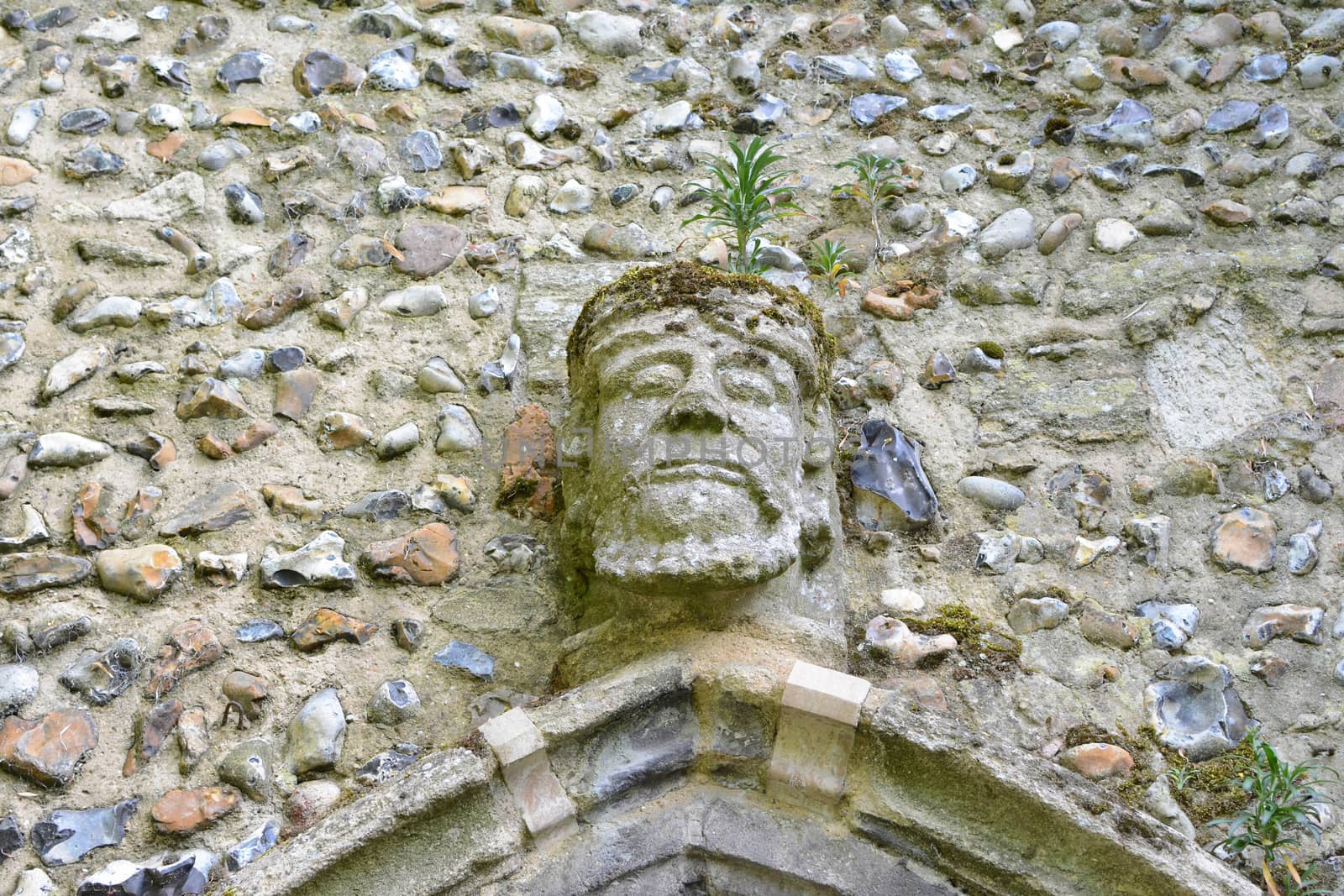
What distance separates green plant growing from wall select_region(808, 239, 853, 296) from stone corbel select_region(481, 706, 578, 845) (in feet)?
5.36

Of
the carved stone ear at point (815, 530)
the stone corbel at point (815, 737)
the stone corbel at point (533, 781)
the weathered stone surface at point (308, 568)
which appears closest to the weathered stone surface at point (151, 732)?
the weathered stone surface at point (308, 568)

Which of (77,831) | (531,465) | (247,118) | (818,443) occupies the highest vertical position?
(247,118)

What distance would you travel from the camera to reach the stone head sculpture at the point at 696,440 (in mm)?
2451

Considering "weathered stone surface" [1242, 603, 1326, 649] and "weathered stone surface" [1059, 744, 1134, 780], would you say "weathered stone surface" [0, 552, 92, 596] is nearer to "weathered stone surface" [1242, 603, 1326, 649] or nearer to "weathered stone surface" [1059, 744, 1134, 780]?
"weathered stone surface" [1059, 744, 1134, 780]

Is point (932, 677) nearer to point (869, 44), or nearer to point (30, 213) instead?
point (869, 44)

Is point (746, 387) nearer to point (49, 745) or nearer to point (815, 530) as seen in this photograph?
point (815, 530)

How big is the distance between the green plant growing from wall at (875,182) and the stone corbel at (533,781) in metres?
1.87

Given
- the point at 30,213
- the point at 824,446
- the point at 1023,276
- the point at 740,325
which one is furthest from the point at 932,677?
the point at 30,213

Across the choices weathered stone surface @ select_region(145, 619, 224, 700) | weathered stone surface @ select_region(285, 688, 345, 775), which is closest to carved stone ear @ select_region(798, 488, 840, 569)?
weathered stone surface @ select_region(285, 688, 345, 775)

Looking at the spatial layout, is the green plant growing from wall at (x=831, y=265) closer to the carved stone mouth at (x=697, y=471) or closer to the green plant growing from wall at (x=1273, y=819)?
the carved stone mouth at (x=697, y=471)

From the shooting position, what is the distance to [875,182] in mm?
3650

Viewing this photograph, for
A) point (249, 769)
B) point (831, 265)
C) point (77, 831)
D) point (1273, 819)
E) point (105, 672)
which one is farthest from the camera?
point (831, 265)


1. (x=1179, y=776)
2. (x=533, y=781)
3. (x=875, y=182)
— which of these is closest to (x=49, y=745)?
(x=533, y=781)

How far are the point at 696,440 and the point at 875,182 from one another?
1421mm
